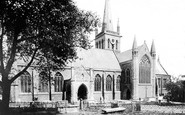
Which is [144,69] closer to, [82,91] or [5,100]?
[82,91]

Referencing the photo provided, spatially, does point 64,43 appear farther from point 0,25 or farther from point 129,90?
point 129,90

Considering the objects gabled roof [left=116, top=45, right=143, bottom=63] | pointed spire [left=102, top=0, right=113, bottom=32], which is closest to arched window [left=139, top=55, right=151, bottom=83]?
gabled roof [left=116, top=45, right=143, bottom=63]

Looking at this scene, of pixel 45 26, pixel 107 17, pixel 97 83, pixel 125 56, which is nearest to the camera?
pixel 45 26

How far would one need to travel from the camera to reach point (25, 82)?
1230 inches

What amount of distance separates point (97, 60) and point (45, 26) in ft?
93.5

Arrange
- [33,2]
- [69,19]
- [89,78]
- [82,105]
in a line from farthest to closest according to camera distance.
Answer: [89,78]
[82,105]
[69,19]
[33,2]

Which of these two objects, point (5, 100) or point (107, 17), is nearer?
point (5, 100)

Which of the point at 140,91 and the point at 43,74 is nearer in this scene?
the point at 43,74

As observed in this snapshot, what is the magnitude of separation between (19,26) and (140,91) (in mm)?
34240

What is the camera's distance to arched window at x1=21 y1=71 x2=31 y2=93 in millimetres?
31031

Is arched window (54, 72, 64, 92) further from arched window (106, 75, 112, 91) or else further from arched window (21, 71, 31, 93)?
arched window (106, 75, 112, 91)

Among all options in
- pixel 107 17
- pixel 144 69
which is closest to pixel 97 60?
pixel 144 69

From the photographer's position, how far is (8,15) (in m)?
11.7

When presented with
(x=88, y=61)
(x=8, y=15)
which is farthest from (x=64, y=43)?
(x=88, y=61)
